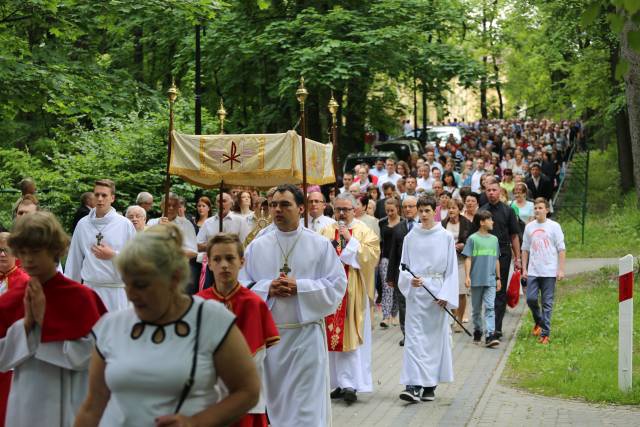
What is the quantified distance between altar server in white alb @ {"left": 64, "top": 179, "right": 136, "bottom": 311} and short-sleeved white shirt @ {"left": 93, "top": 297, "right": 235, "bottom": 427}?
7.69 meters

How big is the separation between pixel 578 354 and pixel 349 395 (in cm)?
345

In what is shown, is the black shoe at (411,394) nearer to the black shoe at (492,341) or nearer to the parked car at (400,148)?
the black shoe at (492,341)

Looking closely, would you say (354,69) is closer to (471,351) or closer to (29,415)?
(471,351)

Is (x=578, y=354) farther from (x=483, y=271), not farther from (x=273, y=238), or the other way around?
(x=273, y=238)

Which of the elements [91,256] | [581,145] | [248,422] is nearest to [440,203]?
[91,256]

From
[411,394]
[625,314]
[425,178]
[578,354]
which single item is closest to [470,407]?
[411,394]

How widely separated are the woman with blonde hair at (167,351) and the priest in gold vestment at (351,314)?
7437 millimetres

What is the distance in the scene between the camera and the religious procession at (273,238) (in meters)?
Result: 4.27

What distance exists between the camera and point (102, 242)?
1170 cm

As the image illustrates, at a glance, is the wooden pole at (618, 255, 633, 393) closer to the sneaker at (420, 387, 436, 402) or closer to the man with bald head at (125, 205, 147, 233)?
the sneaker at (420, 387, 436, 402)

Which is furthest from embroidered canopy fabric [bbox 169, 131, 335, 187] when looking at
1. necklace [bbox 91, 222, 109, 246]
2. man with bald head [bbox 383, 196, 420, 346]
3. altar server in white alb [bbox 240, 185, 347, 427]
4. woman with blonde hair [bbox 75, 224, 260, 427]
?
woman with blonde hair [bbox 75, 224, 260, 427]

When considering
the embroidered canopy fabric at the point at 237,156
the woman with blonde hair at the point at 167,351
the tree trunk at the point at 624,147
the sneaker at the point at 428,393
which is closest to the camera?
the woman with blonde hair at the point at 167,351

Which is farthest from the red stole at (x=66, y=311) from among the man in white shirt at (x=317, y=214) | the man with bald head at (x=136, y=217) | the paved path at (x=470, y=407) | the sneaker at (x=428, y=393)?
the man with bald head at (x=136, y=217)

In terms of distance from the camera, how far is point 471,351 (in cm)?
1495
